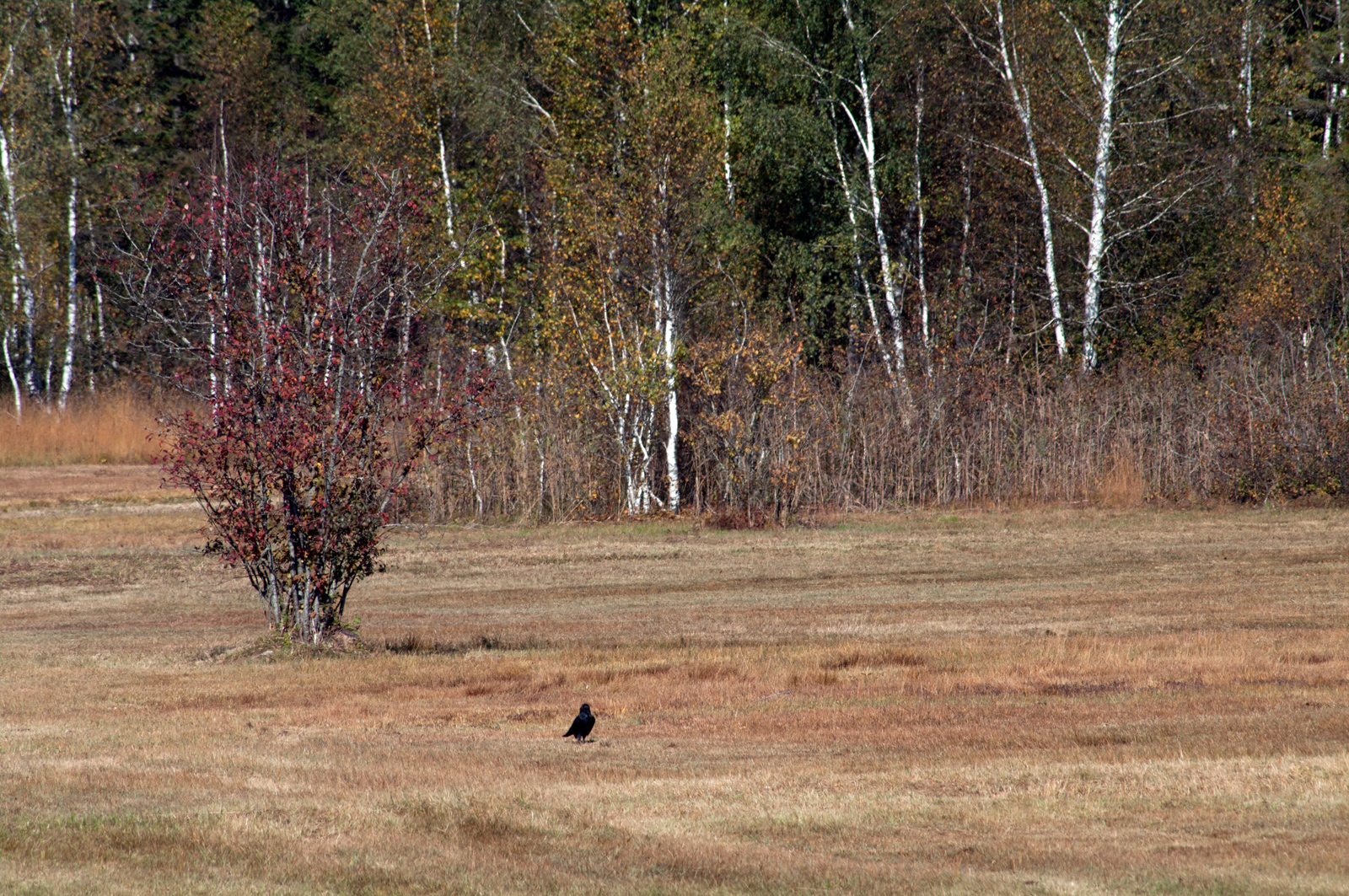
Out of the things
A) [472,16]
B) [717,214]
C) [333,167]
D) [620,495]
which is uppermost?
[472,16]

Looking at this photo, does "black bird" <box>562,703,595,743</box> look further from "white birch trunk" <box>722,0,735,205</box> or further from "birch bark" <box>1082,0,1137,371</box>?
"birch bark" <box>1082,0,1137,371</box>

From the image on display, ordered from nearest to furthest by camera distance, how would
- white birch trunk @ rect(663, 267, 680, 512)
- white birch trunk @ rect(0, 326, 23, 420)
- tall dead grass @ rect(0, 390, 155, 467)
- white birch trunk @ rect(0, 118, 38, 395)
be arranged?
white birch trunk @ rect(663, 267, 680, 512), tall dead grass @ rect(0, 390, 155, 467), white birch trunk @ rect(0, 326, 23, 420), white birch trunk @ rect(0, 118, 38, 395)

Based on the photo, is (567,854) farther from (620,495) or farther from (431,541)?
(620,495)

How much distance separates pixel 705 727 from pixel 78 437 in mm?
31095

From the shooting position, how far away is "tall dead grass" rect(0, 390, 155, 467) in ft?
120

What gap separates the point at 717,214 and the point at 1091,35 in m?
11.6

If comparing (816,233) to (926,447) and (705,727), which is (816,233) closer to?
(926,447)

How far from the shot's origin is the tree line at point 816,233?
27.4 m

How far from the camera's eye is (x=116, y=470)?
34938mm

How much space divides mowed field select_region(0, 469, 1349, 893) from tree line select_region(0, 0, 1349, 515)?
5441 mm

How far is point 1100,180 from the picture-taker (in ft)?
102

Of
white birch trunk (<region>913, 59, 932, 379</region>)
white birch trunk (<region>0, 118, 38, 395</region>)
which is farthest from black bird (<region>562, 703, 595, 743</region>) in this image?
white birch trunk (<region>0, 118, 38, 395</region>)

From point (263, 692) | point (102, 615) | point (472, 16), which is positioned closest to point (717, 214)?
point (472, 16)

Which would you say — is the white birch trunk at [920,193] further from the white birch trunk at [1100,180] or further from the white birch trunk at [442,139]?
the white birch trunk at [442,139]
